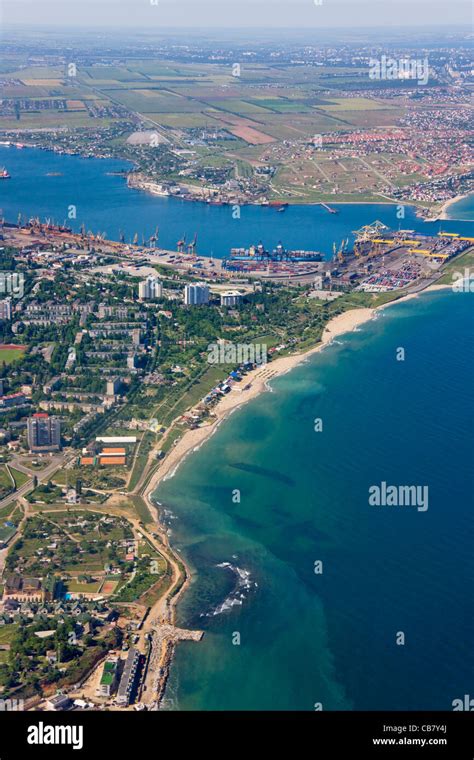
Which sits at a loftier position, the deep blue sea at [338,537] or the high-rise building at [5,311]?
the high-rise building at [5,311]

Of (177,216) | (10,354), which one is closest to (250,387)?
(10,354)

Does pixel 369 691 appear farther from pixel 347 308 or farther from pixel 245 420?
pixel 347 308

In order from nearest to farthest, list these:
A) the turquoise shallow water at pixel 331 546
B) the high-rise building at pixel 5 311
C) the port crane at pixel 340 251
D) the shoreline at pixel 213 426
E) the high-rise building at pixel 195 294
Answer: the turquoise shallow water at pixel 331 546 < the shoreline at pixel 213 426 < the high-rise building at pixel 5 311 < the high-rise building at pixel 195 294 < the port crane at pixel 340 251

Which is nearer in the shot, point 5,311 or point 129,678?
point 129,678

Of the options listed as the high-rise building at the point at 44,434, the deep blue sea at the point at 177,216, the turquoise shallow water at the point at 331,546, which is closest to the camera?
the turquoise shallow water at the point at 331,546

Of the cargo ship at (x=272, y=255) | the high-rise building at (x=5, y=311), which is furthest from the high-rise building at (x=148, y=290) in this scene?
the cargo ship at (x=272, y=255)

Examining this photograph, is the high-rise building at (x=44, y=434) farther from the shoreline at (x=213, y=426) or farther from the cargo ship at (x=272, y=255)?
the cargo ship at (x=272, y=255)

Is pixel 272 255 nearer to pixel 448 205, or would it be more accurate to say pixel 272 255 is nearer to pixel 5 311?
pixel 5 311

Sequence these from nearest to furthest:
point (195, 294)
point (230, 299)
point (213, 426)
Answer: point (213, 426), point (195, 294), point (230, 299)
